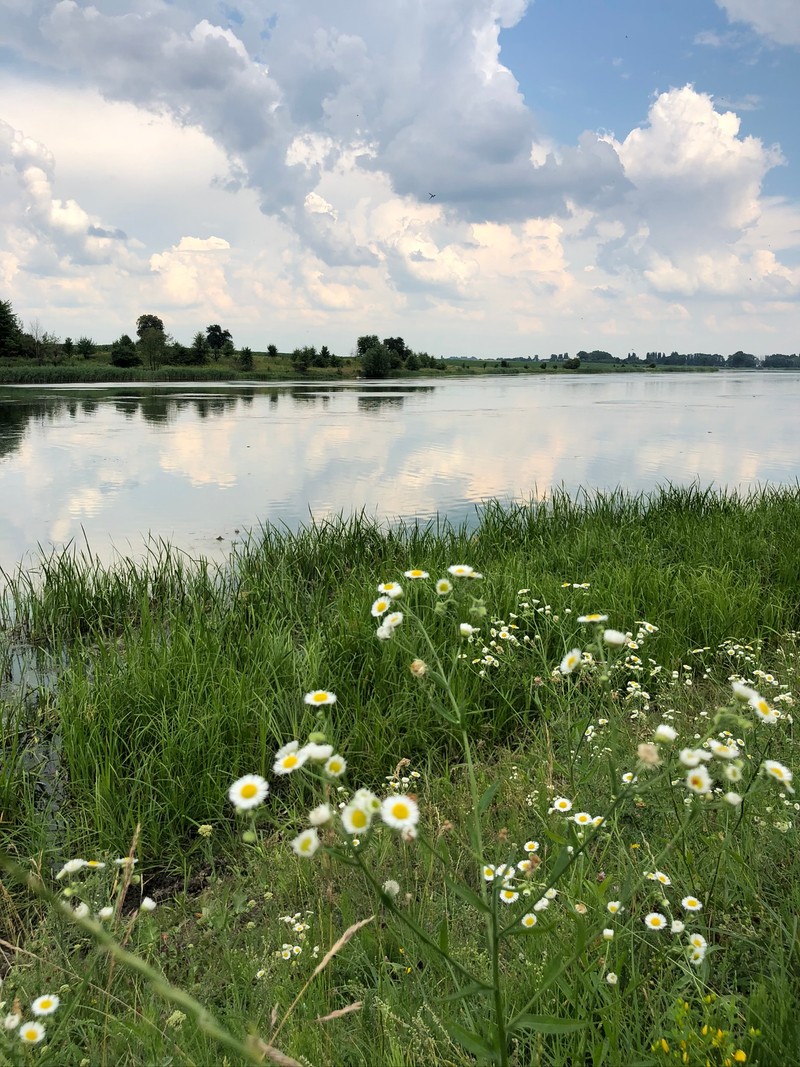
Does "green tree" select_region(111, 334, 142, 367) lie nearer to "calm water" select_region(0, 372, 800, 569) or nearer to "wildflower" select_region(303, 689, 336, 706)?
"calm water" select_region(0, 372, 800, 569)

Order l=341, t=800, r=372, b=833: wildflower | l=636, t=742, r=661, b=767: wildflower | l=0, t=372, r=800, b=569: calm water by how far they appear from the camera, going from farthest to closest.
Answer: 1. l=0, t=372, r=800, b=569: calm water
2. l=636, t=742, r=661, b=767: wildflower
3. l=341, t=800, r=372, b=833: wildflower

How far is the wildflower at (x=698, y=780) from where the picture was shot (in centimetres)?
131

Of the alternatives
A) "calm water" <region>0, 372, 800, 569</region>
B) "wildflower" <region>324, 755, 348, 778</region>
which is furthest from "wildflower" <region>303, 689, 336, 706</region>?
"calm water" <region>0, 372, 800, 569</region>

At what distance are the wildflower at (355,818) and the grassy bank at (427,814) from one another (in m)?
0.10

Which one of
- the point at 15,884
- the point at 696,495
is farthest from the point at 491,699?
the point at 696,495

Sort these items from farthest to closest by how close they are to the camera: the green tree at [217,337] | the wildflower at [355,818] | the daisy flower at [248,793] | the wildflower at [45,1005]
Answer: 1. the green tree at [217,337]
2. the wildflower at [45,1005]
3. the daisy flower at [248,793]
4. the wildflower at [355,818]

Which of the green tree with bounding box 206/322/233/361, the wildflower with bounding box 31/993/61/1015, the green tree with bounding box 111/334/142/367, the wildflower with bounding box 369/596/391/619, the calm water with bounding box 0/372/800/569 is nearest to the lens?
the wildflower with bounding box 31/993/61/1015

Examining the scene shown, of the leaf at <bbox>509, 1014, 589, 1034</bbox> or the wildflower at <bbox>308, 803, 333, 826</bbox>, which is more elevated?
the wildflower at <bbox>308, 803, 333, 826</bbox>

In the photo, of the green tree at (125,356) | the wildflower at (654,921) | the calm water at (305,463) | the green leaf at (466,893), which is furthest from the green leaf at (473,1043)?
the green tree at (125,356)

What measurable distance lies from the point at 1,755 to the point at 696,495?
943 cm

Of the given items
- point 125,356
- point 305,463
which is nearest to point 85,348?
point 125,356

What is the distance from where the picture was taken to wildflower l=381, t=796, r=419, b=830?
122cm

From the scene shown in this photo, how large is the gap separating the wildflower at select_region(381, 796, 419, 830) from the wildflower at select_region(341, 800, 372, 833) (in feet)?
0.16

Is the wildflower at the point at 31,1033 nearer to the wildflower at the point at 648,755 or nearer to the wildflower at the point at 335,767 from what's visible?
the wildflower at the point at 335,767
